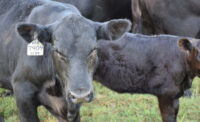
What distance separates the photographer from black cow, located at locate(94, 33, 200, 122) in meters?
5.07

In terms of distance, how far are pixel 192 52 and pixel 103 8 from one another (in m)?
3.70

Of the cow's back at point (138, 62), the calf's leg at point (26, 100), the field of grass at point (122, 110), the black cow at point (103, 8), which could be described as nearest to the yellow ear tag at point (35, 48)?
the calf's leg at point (26, 100)

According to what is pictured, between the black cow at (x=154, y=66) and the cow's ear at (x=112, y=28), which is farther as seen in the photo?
the black cow at (x=154, y=66)

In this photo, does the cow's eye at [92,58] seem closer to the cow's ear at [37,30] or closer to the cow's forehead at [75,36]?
the cow's forehead at [75,36]

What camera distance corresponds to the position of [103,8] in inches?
335

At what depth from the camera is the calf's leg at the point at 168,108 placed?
509 cm

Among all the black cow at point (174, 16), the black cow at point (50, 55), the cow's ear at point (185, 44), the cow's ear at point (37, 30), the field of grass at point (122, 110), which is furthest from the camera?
the black cow at point (174, 16)

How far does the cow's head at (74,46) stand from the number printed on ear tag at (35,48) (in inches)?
2.3

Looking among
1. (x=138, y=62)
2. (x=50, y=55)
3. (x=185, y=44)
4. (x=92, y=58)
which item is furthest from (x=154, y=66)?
(x=92, y=58)

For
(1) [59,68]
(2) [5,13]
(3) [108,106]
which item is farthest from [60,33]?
(3) [108,106]

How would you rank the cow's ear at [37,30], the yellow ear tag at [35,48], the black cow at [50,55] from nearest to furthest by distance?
the black cow at [50,55] < the cow's ear at [37,30] < the yellow ear tag at [35,48]

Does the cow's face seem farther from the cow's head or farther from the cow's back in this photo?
the cow's head

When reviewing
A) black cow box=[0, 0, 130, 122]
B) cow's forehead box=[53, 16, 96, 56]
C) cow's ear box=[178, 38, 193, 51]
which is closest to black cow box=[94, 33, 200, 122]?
cow's ear box=[178, 38, 193, 51]

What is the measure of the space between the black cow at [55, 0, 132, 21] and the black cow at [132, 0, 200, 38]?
1.19 m
